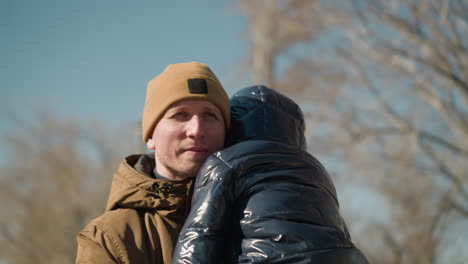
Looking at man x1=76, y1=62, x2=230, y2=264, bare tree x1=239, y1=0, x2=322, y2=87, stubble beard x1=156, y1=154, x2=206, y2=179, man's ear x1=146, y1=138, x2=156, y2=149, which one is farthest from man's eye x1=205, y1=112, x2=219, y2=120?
bare tree x1=239, y1=0, x2=322, y2=87

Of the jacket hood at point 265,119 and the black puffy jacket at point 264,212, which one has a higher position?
the jacket hood at point 265,119

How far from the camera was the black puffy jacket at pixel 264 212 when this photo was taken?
1.38 m

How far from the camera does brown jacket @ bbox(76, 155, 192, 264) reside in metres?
1.72

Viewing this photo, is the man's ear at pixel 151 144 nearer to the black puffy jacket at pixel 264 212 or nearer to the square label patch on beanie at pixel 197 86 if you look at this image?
the square label patch on beanie at pixel 197 86

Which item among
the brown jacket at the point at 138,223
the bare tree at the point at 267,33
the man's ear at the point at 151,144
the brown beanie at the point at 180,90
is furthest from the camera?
the bare tree at the point at 267,33

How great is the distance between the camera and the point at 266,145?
159 centimetres

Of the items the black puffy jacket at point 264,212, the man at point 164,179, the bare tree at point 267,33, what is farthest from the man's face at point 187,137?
the bare tree at point 267,33

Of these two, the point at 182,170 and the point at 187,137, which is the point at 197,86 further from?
the point at 182,170

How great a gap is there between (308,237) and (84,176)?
1487 cm

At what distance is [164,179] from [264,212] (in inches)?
22.8

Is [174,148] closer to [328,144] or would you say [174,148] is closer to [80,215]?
[328,144]

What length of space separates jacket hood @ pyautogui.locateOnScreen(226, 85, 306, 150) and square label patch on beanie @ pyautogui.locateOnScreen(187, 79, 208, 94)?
6.7 inches

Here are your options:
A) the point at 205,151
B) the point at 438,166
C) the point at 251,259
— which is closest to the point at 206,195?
the point at 251,259

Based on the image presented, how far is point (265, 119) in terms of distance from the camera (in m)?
1.82
